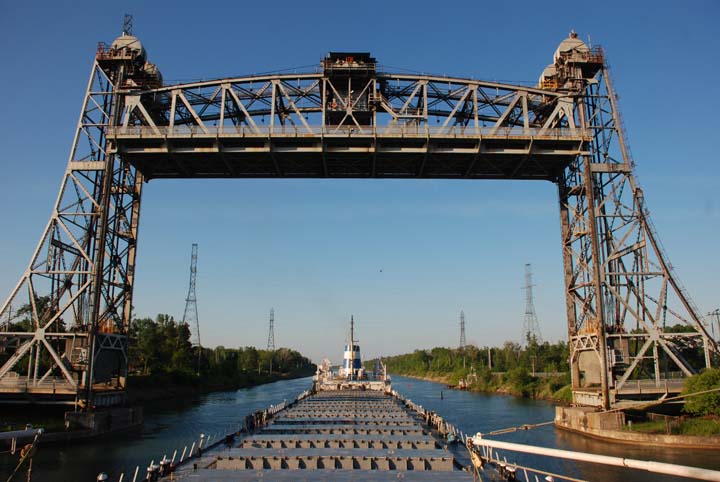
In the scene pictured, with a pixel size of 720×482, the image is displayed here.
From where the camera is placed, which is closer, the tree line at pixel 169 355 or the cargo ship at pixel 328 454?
the cargo ship at pixel 328 454

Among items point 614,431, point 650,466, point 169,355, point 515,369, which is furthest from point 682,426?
point 169,355

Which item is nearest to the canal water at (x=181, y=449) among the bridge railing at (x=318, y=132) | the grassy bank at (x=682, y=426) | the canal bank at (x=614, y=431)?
the canal bank at (x=614, y=431)

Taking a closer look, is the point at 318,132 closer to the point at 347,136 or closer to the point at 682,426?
the point at 347,136

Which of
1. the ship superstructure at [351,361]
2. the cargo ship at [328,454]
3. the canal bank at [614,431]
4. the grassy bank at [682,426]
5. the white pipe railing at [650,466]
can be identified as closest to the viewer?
the white pipe railing at [650,466]

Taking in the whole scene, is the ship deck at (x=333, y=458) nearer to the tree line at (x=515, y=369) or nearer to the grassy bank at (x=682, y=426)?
the grassy bank at (x=682, y=426)

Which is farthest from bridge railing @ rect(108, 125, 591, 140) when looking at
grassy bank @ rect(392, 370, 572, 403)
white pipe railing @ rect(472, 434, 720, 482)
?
grassy bank @ rect(392, 370, 572, 403)

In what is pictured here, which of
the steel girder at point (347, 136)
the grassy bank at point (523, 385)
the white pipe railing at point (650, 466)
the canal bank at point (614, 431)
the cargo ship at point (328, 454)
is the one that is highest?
the steel girder at point (347, 136)

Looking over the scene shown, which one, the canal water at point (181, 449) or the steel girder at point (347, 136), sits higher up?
the steel girder at point (347, 136)

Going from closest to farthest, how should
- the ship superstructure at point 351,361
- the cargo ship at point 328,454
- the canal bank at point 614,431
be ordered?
the cargo ship at point 328,454
the canal bank at point 614,431
the ship superstructure at point 351,361

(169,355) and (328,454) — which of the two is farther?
(169,355)

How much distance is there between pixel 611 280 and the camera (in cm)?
3775

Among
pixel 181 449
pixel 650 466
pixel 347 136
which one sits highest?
pixel 347 136

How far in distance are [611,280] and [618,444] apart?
11.5 meters

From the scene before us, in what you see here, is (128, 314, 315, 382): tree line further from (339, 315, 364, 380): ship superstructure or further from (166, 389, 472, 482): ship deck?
(166, 389, 472, 482): ship deck
